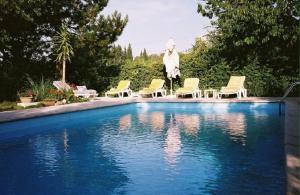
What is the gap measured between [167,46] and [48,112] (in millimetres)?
8067

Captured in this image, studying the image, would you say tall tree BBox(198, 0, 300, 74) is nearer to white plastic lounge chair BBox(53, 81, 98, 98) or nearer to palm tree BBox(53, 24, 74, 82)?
palm tree BBox(53, 24, 74, 82)

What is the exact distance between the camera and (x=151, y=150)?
7363 mm

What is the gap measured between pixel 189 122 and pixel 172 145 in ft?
11.3

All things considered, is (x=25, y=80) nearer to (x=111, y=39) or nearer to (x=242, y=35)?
(x=111, y=39)

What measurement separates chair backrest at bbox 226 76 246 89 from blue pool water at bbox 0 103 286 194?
146 inches

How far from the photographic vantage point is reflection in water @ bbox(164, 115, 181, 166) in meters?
6.57

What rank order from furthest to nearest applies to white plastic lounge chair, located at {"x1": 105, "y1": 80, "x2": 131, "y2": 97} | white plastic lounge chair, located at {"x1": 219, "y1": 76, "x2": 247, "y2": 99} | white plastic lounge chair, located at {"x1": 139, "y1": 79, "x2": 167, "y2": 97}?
white plastic lounge chair, located at {"x1": 105, "y1": 80, "x2": 131, "y2": 97}, white plastic lounge chair, located at {"x1": 139, "y1": 79, "x2": 167, "y2": 97}, white plastic lounge chair, located at {"x1": 219, "y1": 76, "x2": 247, "y2": 99}

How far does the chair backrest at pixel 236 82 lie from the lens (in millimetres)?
15914

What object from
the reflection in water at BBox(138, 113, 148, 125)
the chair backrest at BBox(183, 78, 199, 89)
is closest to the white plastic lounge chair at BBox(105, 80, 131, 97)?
the chair backrest at BBox(183, 78, 199, 89)

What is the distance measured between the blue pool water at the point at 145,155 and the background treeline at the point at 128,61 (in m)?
4.51

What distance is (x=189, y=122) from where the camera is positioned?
1117 cm

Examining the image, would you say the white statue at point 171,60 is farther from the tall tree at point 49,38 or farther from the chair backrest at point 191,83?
the tall tree at point 49,38

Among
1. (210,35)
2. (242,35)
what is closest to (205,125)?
(242,35)

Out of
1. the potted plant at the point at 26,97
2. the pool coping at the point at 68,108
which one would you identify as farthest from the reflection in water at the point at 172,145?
the potted plant at the point at 26,97
